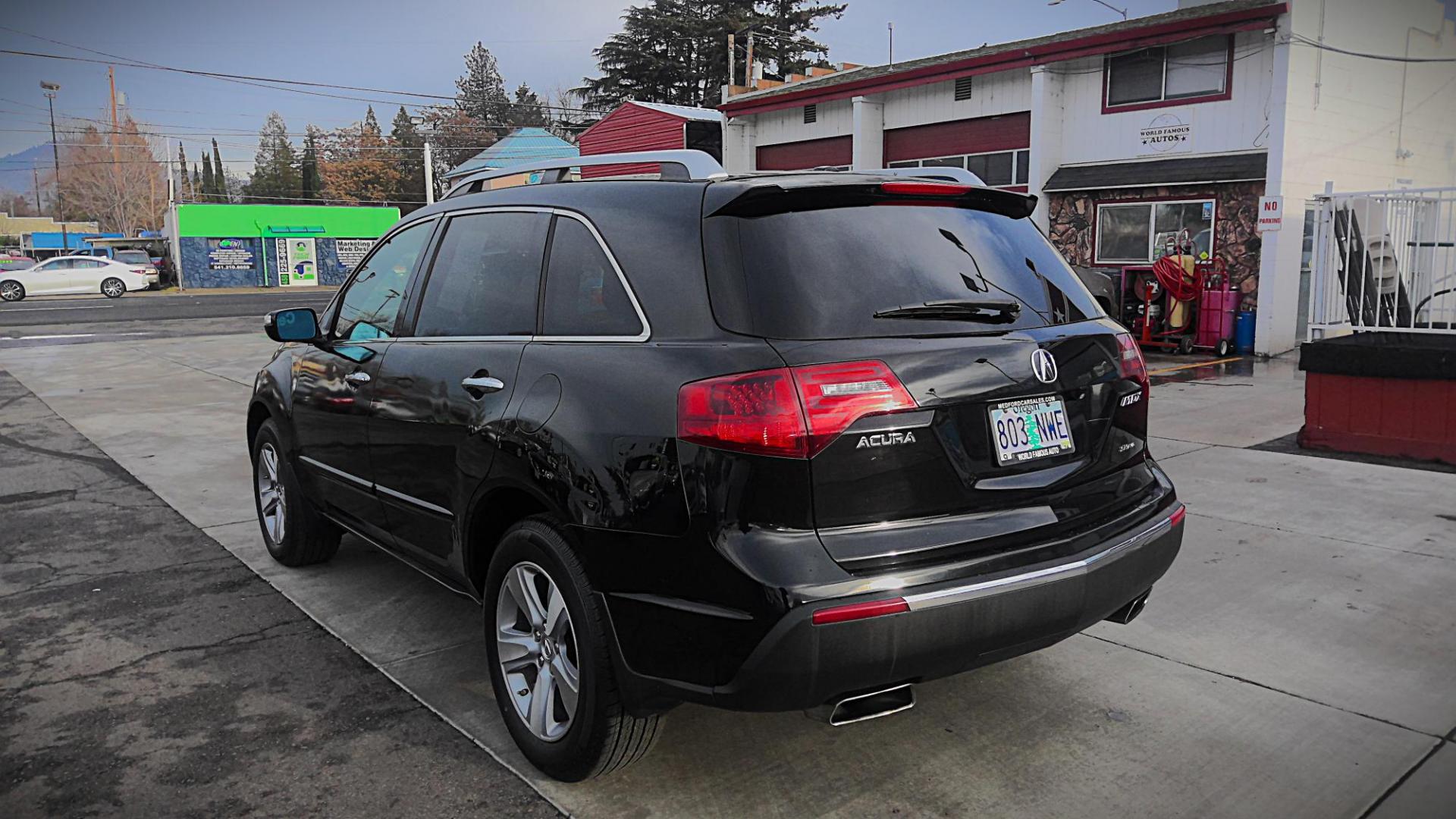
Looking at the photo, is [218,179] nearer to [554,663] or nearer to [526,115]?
[526,115]

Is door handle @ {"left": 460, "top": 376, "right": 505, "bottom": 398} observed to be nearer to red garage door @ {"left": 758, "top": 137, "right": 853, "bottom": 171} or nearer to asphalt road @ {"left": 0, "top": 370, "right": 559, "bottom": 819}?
asphalt road @ {"left": 0, "top": 370, "right": 559, "bottom": 819}

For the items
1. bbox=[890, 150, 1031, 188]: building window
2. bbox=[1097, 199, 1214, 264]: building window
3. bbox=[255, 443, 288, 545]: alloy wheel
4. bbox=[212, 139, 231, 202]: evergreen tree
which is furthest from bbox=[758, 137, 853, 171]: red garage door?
bbox=[212, 139, 231, 202]: evergreen tree

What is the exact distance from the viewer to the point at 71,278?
1533 inches

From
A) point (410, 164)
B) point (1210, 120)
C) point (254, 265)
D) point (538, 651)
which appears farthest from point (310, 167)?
point (538, 651)

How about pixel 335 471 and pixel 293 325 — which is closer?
pixel 335 471

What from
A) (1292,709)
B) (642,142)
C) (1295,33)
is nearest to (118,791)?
(1292,709)

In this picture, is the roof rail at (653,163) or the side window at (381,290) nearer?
the roof rail at (653,163)

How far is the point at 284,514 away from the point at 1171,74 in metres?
17.0

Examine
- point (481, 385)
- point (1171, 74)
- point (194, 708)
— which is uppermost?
point (1171, 74)

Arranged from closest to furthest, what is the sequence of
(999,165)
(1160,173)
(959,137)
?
A: (1160,173) → (999,165) → (959,137)

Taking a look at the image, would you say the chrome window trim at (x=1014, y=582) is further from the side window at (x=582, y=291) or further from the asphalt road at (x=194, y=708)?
the asphalt road at (x=194, y=708)

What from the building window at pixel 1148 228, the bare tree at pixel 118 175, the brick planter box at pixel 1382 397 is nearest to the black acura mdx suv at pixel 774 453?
the brick planter box at pixel 1382 397

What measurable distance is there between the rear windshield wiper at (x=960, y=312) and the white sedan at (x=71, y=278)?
42524 mm

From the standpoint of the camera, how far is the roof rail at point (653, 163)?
3.35m
